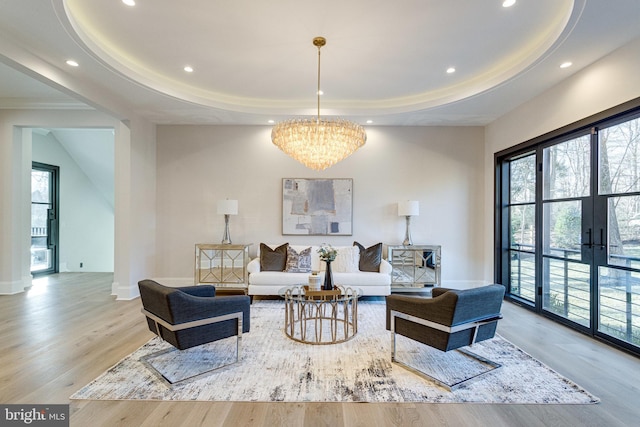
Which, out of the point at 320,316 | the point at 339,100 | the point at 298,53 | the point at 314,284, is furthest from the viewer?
the point at 339,100

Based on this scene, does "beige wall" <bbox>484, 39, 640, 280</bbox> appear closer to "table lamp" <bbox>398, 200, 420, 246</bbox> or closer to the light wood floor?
"table lamp" <bbox>398, 200, 420, 246</bbox>

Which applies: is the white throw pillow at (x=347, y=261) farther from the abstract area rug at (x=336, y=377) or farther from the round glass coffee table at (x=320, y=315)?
the abstract area rug at (x=336, y=377)

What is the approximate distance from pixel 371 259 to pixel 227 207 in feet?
8.59

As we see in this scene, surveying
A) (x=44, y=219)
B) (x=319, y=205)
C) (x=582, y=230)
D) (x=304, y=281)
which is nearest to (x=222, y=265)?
(x=304, y=281)

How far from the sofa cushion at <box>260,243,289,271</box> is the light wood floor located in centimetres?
185

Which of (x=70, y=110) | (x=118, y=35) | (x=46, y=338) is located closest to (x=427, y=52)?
(x=118, y=35)

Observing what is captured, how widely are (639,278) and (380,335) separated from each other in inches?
103

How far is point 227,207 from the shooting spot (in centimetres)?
500

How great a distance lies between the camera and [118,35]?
120 inches

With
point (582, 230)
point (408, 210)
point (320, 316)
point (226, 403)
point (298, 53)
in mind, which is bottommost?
point (226, 403)

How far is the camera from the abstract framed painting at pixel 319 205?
536 centimetres

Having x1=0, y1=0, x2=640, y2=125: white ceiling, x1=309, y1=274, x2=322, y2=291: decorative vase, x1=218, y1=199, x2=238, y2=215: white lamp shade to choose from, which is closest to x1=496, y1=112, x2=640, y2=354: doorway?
x1=0, y1=0, x2=640, y2=125: white ceiling

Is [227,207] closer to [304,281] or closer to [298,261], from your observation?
[298,261]

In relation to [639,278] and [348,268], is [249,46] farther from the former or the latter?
[639,278]
